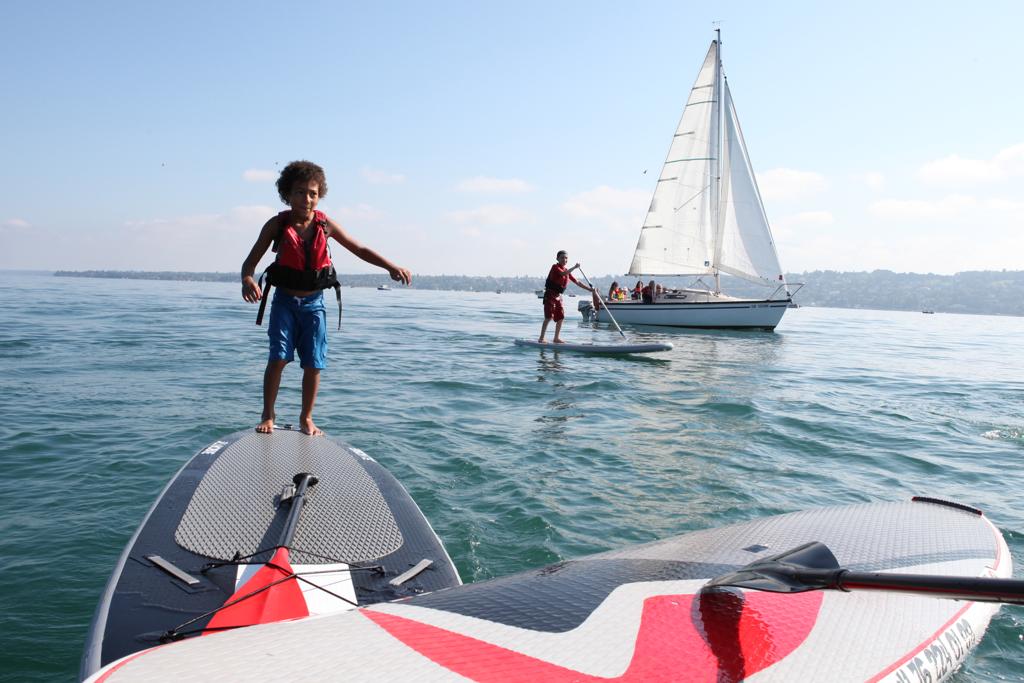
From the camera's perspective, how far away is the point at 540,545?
394 cm

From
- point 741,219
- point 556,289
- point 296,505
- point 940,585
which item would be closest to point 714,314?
point 741,219

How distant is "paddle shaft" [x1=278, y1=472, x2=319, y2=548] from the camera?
2.60m

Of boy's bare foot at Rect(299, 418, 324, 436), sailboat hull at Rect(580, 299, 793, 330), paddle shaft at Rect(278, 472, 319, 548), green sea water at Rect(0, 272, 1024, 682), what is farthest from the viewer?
sailboat hull at Rect(580, 299, 793, 330)

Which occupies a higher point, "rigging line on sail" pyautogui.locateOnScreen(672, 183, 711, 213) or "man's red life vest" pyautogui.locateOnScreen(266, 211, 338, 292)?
"rigging line on sail" pyautogui.locateOnScreen(672, 183, 711, 213)

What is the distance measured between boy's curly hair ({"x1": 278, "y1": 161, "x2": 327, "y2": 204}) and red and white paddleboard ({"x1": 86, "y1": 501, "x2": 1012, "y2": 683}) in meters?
2.96

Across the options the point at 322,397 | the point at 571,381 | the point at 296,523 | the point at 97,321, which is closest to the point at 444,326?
the point at 97,321

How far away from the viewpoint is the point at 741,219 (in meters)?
25.6

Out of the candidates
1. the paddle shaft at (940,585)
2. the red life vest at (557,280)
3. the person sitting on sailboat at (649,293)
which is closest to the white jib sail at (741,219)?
the person sitting on sailboat at (649,293)

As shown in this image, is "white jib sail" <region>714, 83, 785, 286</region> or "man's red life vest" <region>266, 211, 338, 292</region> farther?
"white jib sail" <region>714, 83, 785, 286</region>

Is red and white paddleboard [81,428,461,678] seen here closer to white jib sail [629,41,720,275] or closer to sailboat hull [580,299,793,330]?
sailboat hull [580,299,793,330]

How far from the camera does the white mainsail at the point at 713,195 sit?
25594mm

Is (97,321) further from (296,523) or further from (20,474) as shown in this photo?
(296,523)

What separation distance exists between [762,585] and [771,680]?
11.4 inches

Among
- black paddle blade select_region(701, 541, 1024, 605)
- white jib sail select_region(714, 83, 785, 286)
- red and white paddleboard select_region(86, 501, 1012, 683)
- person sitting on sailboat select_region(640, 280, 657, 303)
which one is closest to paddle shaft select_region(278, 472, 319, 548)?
red and white paddleboard select_region(86, 501, 1012, 683)
